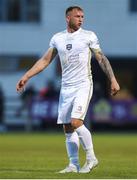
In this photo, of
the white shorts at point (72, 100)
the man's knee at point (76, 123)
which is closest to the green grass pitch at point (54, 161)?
the man's knee at point (76, 123)

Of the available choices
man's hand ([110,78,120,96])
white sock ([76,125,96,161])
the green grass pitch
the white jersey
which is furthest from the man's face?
the green grass pitch

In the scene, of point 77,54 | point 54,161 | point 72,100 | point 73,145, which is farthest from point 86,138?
point 54,161

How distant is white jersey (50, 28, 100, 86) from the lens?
1466 centimetres

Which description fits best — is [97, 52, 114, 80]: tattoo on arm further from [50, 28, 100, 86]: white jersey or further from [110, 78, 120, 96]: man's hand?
[110, 78, 120, 96]: man's hand

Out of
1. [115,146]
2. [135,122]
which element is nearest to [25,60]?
[135,122]

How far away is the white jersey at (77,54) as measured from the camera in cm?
1466

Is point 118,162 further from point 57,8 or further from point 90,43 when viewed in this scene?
point 57,8

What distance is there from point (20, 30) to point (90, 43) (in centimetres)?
3711

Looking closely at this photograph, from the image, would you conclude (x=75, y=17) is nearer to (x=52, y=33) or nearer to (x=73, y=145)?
(x=73, y=145)

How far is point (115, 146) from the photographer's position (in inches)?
1051

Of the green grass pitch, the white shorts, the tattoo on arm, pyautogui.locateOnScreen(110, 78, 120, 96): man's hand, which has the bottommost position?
the green grass pitch

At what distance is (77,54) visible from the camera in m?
14.7

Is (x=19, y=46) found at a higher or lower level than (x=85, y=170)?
lower

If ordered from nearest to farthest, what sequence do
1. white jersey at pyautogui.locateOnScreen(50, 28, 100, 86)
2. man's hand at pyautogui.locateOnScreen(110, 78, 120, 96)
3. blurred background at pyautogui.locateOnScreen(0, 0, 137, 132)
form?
man's hand at pyautogui.locateOnScreen(110, 78, 120, 96)
white jersey at pyautogui.locateOnScreen(50, 28, 100, 86)
blurred background at pyautogui.locateOnScreen(0, 0, 137, 132)
